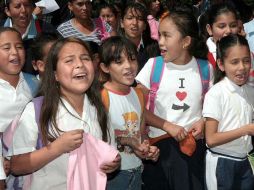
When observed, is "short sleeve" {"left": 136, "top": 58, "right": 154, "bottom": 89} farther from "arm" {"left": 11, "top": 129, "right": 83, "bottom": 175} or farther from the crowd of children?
"arm" {"left": 11, "top": 129, "right": 83, "bottom": 175}

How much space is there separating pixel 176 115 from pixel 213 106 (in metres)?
0.30

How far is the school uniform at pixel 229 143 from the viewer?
118 inches

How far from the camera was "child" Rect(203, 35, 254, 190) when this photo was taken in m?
2.98

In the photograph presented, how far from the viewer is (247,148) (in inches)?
120

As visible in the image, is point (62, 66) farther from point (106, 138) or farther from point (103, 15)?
point (103, 15)

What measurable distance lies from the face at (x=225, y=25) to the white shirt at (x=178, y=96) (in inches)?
22.3

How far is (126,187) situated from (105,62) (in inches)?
32.1

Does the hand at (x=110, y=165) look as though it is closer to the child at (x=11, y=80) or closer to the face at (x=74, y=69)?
the face at (x=74, y=69)

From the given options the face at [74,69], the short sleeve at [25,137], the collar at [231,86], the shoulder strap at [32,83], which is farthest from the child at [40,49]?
the collar at [231,86]

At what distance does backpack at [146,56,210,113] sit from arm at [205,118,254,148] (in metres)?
0.33

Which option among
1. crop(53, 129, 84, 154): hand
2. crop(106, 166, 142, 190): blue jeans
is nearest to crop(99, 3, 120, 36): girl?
crop(106, 166, 142, 190): blue jeans

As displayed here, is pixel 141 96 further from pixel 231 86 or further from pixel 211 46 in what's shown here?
pixel 211 46

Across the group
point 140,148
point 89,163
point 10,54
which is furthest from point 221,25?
point 89,163

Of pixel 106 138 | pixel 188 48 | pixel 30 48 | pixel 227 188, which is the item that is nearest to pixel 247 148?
pixel 227 188
